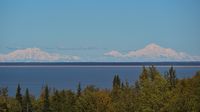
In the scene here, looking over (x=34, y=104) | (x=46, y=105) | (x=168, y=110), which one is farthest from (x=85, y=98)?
(x=168, y=110)

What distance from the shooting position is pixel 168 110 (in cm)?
6106

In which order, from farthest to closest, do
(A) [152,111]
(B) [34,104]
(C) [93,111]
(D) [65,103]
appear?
(B) [34,104] < (D) [65,103] < (C) [93,111] < (A) [152,111]

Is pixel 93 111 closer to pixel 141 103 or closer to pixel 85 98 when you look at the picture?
pixel 85 98

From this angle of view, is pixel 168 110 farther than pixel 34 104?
No

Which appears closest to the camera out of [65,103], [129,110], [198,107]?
[198,107]

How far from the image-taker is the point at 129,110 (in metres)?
73.2

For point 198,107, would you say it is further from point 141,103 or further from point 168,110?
point 141,103

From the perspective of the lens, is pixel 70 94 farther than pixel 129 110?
Yes

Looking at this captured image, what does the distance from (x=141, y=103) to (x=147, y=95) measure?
1.45 m

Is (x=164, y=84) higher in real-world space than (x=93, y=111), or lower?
higher

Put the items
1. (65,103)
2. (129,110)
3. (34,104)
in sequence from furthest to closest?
(34,104) < (65,103) < (129,110)

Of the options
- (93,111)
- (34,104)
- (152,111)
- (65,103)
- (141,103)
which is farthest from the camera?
(34,104)

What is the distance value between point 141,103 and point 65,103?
114 feet

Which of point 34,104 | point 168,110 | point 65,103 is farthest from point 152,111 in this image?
point 34,104
